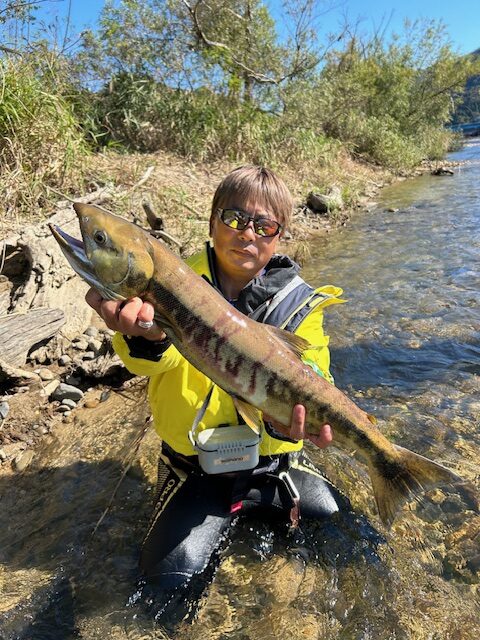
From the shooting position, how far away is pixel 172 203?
355 inches

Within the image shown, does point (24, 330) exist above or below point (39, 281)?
below

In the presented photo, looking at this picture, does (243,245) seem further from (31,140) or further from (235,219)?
(31,140)

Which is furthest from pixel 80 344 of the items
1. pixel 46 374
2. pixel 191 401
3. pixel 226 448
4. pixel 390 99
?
pixel 390 99

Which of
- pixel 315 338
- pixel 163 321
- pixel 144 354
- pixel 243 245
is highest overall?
pixel 243 245

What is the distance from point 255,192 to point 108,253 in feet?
4.18

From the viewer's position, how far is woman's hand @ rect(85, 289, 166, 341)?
2.13 m

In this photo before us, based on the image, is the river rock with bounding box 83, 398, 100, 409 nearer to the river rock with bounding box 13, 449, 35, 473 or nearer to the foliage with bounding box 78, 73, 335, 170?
the river rock with bounding box 13, 449, 35, 473

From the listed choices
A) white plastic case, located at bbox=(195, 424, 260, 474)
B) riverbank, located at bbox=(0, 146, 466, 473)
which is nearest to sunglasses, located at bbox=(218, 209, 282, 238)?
white plastic case, located at bbox=(195, 424, 260, 474)

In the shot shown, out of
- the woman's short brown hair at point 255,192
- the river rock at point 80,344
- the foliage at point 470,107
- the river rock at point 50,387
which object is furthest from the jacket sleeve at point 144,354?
the foliage at point 470,107

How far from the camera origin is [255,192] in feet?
9.86

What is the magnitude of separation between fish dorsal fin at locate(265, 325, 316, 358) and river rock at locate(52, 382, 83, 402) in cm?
289

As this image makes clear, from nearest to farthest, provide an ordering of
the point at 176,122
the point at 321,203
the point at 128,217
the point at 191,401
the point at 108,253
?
the point at 108,253 < the point at 191,401 < the point at 128,217 < the point at 176,122 < the point at 321,203

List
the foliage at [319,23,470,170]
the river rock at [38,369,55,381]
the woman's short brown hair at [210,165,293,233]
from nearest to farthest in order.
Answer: the woman's short brown hair at [210,165,293,233] < the river rock at [38,369,55,381] < the foliage at [319,23,470,170]

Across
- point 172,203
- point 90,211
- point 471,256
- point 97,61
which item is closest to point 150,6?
point 97,61
